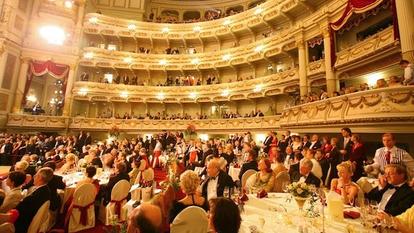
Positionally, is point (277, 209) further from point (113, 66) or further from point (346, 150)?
point (113, 66)

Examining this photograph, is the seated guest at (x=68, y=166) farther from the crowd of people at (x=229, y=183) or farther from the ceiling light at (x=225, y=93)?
the ceiling light at (x=225, y=93)

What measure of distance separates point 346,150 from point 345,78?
318 inches

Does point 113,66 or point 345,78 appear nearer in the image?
point 345,78

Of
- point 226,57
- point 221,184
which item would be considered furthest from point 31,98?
point 221,184

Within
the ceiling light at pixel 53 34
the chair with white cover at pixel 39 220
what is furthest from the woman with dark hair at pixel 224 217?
the ceiling light at pixel 53 34

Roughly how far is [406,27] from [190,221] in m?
9.96

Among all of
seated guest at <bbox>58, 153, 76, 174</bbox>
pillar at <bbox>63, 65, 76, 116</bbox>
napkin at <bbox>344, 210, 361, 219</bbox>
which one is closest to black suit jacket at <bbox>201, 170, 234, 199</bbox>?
napkin at <bbox>344, 210, 361, 219</bbox>

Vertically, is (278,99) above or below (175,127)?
above

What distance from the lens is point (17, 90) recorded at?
17.7m

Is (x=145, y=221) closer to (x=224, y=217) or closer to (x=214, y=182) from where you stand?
(x=224, y=217)

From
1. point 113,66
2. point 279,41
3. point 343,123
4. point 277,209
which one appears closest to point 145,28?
point 113,66

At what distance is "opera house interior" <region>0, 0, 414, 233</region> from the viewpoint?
3072 mm

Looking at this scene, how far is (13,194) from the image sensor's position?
360cm

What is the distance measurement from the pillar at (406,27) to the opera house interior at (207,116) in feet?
0.16
